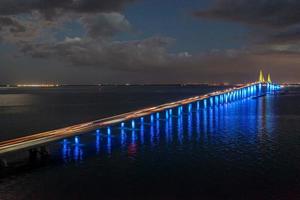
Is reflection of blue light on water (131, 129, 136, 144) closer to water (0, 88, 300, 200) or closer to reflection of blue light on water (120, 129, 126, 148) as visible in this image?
water (0, 88, 300, 200)

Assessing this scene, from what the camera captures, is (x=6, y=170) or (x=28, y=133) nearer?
(x=6, y=170)

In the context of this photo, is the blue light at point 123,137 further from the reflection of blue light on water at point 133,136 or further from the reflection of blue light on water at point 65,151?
the reflection of blue light on water at point 65,151

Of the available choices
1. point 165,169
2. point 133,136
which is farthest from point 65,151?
point 165,169

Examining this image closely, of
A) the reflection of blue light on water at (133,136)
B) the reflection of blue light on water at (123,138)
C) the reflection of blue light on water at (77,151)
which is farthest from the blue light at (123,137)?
the reflection of blue light on water at (77,151)

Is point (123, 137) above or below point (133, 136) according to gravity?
above

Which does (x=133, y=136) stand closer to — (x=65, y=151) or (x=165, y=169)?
(x=65, y=151)

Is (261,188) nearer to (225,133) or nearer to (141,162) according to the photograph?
(141,162)

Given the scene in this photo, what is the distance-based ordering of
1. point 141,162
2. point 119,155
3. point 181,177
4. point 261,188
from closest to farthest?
point 261,188 < point 181,177 < point 141,162 < point 119,155

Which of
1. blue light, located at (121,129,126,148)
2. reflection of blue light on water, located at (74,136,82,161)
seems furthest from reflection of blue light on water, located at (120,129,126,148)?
reflection of blue light on water, located at (74,136,82,161)

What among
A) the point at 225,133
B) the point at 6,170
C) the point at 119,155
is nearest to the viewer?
the point at 6,170

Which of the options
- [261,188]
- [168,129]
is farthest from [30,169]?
[168,129]
